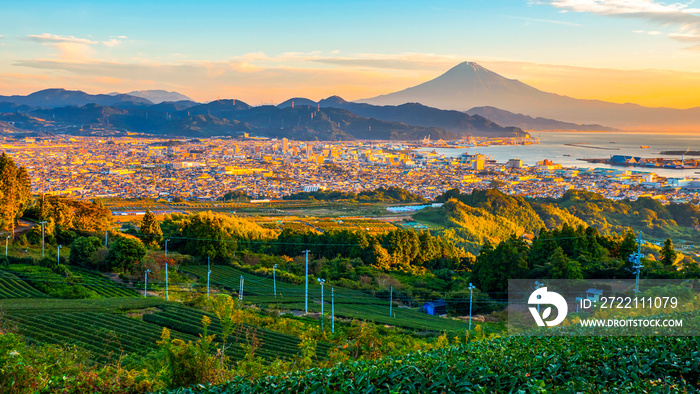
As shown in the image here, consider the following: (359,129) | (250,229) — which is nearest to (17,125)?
(359,129)

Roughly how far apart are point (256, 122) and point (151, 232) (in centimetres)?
6819

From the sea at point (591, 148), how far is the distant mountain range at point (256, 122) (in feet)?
28.4

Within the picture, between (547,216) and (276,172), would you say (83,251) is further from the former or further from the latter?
(276,172)

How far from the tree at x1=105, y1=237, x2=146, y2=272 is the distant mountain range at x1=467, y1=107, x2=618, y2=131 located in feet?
225

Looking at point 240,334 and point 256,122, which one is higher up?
point 256,122

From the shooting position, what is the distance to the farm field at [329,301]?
12.7 metres

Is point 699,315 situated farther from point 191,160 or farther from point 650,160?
point 191,160

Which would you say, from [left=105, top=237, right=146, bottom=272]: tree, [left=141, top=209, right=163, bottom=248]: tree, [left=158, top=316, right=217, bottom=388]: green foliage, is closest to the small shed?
[left=105, top=237, right=146, bottom=272]: tree

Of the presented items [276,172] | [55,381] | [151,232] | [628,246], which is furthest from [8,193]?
[276,172]

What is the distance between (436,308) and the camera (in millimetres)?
14680

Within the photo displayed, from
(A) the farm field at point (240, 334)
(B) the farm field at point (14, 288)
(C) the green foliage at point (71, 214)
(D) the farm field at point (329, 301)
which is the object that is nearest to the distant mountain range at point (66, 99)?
(C) the green foliage at point (71, 214)

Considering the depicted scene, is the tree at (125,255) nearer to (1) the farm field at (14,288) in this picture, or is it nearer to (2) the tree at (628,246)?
(1) the farm field at (14,288)

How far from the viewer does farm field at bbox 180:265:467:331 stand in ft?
41.5

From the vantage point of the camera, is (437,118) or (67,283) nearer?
(67,283)
